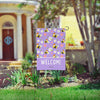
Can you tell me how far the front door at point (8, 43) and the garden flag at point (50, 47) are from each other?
8743 millimetres

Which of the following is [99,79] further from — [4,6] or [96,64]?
[4,6]

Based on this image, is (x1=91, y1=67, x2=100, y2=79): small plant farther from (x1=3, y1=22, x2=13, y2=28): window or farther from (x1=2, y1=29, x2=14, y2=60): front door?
(x1=3, y1=22, x2=13, y2=28): window

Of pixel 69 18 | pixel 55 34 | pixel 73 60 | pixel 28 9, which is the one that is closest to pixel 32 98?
pixel 55 34

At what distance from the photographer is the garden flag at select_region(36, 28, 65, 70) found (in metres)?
8.00

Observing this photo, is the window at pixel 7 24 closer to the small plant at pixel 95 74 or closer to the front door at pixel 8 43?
the front door at pixel 8 43

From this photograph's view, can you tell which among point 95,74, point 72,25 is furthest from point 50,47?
point 72,25

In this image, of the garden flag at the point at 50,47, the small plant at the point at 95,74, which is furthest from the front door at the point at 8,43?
the garden flag at the point at 50,47

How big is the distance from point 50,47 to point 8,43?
9026 millimetres

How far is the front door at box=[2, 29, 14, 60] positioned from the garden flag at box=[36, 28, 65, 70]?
344 inches

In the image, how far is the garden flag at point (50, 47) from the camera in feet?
26.2

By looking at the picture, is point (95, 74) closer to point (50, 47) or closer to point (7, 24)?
point (50, 47)

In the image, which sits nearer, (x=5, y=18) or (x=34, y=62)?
(x=34, y=62)

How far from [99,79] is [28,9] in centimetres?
794

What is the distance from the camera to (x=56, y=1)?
1177 centimetres
